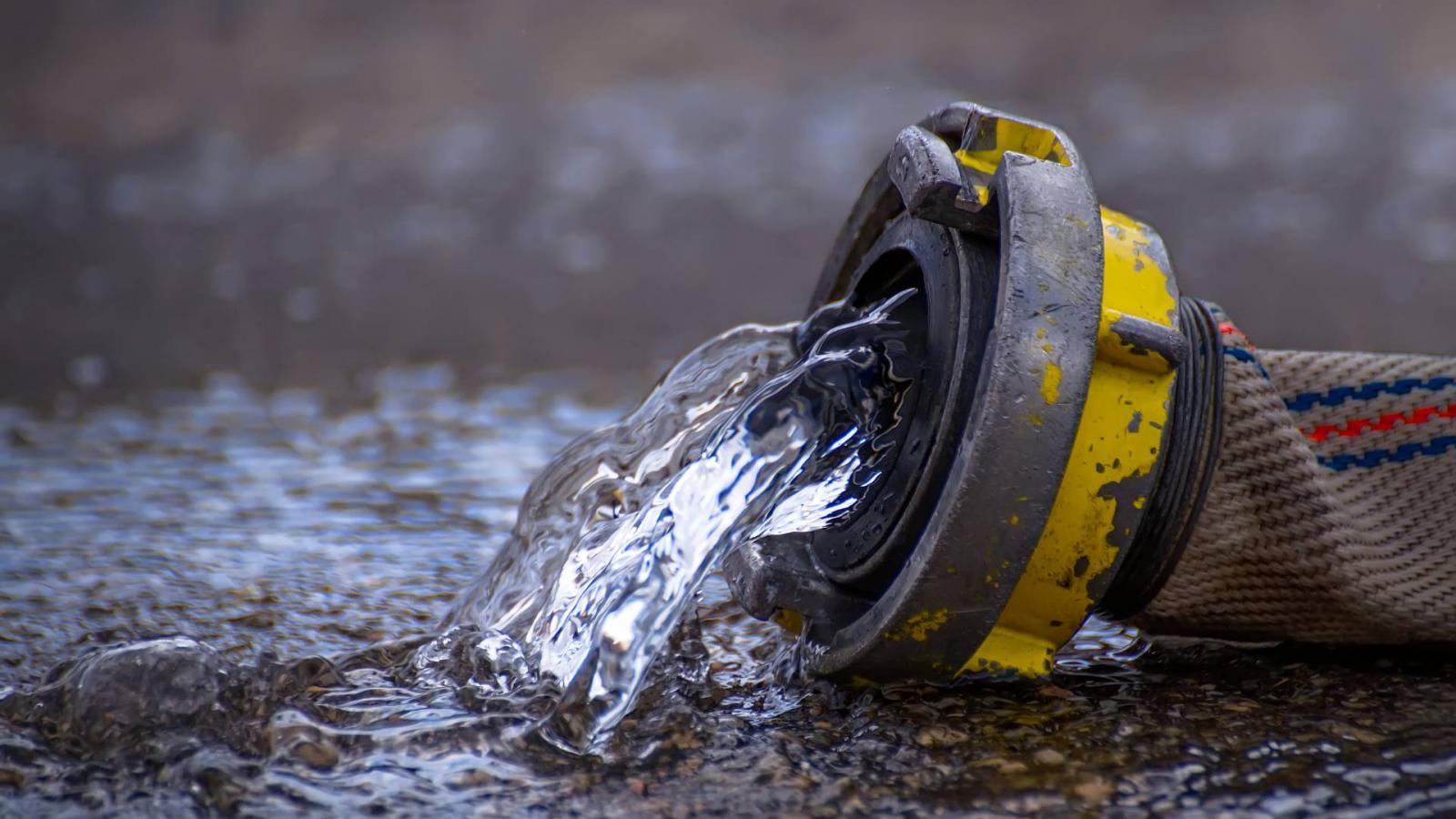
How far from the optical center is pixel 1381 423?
1.99m

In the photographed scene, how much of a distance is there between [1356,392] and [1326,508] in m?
0.20

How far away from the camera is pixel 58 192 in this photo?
25.2 ft

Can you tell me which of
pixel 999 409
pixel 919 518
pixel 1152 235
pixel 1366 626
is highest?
pixel 1152 235

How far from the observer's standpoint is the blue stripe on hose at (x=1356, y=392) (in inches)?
78.5

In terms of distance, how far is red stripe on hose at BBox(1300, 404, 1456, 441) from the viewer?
1.99m

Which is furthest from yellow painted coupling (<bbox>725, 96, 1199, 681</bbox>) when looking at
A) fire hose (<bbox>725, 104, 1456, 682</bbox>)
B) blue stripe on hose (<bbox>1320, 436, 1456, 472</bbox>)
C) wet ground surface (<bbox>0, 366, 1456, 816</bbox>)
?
blue stripe on hose (<bbox>1320, 436, 1456, 472</bbox>)

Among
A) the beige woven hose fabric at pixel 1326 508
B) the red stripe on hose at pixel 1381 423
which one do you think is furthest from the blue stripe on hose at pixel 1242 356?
the red stripe on hose at pixel 1381 423

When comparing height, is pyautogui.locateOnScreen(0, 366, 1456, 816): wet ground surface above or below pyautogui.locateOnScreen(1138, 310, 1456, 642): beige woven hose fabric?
below

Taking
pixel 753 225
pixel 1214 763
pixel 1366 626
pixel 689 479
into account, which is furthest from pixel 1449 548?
pixel 753 225

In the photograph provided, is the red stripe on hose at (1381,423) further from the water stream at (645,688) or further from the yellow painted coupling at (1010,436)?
the water stream at (645,688)

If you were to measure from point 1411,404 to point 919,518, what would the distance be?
782 millimetres

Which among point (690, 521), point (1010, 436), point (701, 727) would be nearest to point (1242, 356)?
point (1010, 436)

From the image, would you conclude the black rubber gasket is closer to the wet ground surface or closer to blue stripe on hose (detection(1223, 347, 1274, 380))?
blue stripe on hose (detection(1223, 347, 1274, 380))

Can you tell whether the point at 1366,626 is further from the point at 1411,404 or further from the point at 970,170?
the point at 970,170
